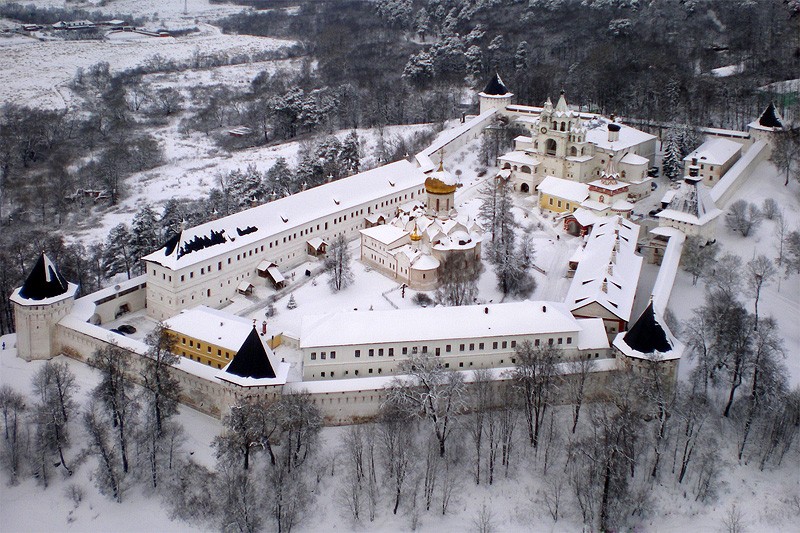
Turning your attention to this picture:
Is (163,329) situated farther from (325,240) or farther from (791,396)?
(791,396)

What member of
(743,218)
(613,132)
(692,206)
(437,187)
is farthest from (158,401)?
(613,132)

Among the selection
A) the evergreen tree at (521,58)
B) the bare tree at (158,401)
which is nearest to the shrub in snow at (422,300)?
the bare tree at (158,401)

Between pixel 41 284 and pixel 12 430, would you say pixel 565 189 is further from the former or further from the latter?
pixel 12 430

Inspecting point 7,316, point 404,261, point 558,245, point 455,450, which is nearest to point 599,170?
point 558,245

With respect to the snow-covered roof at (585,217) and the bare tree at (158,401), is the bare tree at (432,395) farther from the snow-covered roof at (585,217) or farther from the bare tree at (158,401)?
the snow-covered roof at (585,217)

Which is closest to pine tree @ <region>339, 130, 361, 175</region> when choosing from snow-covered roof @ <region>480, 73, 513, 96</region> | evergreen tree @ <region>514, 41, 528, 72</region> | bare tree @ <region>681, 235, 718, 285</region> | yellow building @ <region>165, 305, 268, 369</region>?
snow-covered roof @ <region>480, 73, 513, 96</region>
